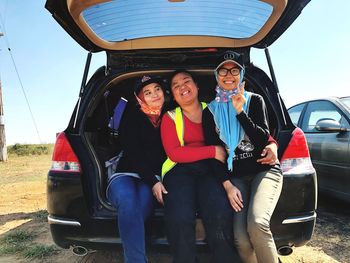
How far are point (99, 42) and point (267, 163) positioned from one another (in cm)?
173

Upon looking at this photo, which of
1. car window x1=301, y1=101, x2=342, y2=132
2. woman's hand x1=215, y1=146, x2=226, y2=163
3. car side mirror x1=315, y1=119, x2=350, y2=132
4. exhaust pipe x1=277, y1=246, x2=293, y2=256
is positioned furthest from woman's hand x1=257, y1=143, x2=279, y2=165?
car window x1=301, y1=101, x2=342, y2=132

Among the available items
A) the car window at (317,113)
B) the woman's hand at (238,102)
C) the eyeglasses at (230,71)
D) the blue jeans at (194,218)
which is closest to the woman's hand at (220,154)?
the blue jeans at (194,218)

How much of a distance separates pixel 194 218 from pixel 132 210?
43 centimetres

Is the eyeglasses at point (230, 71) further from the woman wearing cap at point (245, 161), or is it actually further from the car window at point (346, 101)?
the car window at point (346, 101)

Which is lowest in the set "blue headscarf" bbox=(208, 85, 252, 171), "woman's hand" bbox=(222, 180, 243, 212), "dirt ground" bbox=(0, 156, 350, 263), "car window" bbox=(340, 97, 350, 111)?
"dirt ground" bbox=(0, 156, 350, 263)

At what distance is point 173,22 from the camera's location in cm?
291

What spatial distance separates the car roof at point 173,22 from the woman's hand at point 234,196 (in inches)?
52.0

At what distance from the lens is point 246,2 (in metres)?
2.65

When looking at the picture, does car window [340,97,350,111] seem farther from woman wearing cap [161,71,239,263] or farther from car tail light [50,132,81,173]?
car tail light [50,132,81,173]

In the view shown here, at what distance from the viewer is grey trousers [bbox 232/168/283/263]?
232 centimetres

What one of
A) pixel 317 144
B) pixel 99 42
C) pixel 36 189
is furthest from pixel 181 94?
pixel 36 189

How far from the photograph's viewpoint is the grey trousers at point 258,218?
7.60 feet

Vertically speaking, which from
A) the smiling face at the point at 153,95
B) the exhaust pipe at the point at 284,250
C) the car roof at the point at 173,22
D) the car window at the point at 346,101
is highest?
the car roof at the point at 173,22

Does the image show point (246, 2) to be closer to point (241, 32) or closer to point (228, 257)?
point (241, 32)
